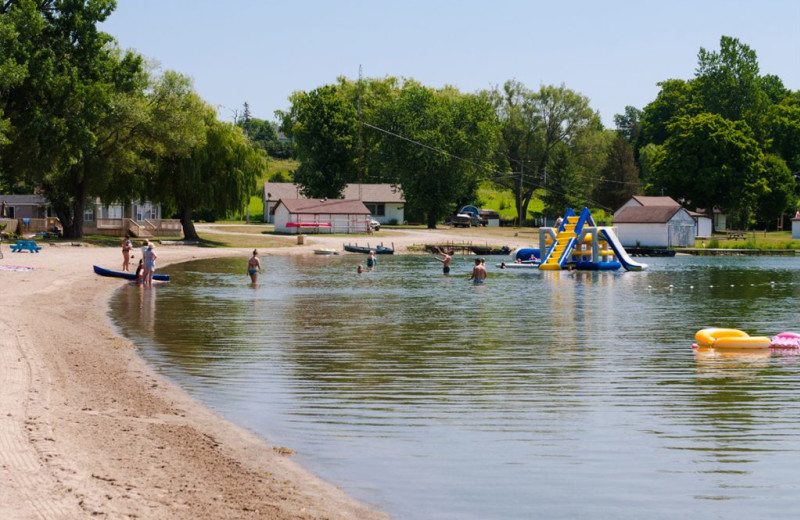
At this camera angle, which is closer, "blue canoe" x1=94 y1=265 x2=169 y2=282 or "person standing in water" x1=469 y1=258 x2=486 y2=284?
"blue canoe" x1=94 y1=265 x2=169 y2=282

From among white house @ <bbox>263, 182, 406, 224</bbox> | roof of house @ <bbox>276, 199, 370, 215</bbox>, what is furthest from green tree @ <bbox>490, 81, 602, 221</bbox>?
roof of house @ <bbox>276, 199, 370, 215</bbox>

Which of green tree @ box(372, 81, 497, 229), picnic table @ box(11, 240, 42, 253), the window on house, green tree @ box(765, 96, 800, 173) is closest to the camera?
picnic table @ box(11, 240, 42, 253)

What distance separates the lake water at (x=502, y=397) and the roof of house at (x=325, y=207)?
70.6 meters

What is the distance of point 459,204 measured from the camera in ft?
449

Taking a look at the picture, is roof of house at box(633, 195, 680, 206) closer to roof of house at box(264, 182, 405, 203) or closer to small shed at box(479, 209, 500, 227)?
small shed at box(479, 209, 500, 227)

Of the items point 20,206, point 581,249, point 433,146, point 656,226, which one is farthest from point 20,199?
point 656,226

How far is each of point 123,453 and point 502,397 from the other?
24.8ft

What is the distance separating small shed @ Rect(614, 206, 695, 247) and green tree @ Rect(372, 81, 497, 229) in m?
24.3

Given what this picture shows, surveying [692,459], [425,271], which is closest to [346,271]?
[425,271]

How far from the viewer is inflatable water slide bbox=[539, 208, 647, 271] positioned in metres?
66.8

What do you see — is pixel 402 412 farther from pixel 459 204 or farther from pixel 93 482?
pixel 459 204

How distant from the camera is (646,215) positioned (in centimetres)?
9988

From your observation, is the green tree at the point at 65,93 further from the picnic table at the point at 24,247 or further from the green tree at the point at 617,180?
the green tree at the point at 617,180

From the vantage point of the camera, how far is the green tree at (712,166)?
4262 inches
